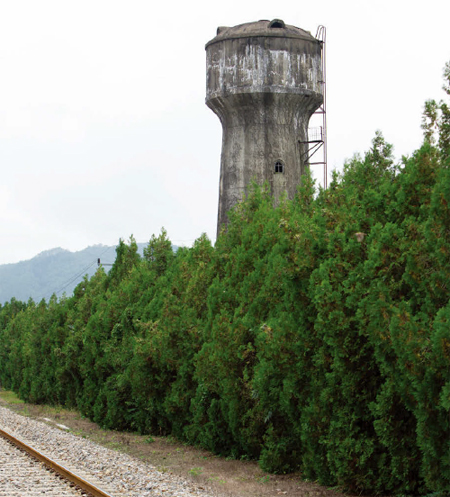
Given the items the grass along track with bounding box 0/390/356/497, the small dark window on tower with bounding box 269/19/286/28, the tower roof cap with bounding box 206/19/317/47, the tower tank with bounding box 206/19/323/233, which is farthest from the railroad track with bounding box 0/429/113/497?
the small dark window on tower with bounding box 269/19/286/28

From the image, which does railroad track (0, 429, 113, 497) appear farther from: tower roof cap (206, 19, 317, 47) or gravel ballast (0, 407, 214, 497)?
tower roof cap (206, 19, 317, 47)

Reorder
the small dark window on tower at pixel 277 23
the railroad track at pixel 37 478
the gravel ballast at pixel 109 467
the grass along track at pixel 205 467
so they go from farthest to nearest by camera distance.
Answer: the small dark window on tower at pixel 277 23 < the grass along track at pixel 205 467 < the gravel ballast at pixel 109 467 < the railroad track at pixel 37 478

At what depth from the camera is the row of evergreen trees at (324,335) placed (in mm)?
9641

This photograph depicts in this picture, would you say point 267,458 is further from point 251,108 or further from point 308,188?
point 251,108

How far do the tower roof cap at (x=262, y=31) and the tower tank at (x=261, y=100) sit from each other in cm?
4

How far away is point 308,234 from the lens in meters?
12.2

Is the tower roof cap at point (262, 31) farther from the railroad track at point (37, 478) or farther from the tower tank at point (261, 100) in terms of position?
the railroad track at point (37, 478)

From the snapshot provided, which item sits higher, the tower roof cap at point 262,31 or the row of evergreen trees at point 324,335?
the tower roof cap at point 262,31

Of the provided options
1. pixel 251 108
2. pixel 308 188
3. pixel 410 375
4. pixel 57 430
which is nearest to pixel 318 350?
pixel 410 375

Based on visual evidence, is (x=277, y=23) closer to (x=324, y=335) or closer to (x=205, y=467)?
(x=205, y=467)

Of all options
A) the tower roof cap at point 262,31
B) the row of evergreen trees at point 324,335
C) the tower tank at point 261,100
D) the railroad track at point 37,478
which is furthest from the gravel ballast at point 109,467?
the tower roof cap at point 262,31

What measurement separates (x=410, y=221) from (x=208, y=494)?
487cm

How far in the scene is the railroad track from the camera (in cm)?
1124

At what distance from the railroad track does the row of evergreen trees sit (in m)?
3.34
